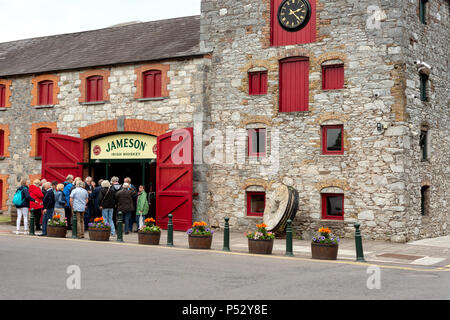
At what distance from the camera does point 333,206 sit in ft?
59.4

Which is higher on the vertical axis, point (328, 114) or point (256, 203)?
point (328, 114)

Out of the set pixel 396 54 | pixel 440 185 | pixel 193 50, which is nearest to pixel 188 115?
pixel 193 50

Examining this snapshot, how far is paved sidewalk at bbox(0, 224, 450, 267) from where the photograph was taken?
13375mm

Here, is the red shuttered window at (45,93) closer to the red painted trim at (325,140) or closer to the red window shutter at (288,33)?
the red window shutter at (288,33)

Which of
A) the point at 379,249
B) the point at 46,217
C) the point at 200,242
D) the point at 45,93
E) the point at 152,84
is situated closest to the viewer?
the point at 200,242

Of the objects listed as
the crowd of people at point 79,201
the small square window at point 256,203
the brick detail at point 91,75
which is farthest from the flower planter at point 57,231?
the brick detail at point 91,75

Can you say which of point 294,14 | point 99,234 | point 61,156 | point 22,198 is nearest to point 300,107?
point 294,14

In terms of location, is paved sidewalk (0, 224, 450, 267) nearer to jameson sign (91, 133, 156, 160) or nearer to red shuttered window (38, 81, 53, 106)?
jameson sign (91, 133, 156, 160)

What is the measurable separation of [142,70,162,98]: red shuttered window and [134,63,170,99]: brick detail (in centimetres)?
17

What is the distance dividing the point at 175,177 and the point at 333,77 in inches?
254

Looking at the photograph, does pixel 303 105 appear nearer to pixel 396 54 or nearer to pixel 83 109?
pixel 396 54

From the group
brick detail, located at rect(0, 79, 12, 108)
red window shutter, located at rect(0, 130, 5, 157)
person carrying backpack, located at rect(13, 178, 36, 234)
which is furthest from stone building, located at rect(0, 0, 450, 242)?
person carrying backpack, located at rect(13, 178, 36, 234)

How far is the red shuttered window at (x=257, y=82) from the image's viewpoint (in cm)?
1938

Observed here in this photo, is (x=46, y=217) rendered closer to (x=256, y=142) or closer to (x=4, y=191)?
(x=256, y=142)
